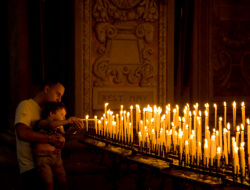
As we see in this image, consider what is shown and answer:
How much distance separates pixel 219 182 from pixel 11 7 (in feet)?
15.2

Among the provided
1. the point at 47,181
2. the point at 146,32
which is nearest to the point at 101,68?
the point at 146,32

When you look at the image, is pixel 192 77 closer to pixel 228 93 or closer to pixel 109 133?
pixel 228 93

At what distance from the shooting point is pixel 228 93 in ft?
22.5

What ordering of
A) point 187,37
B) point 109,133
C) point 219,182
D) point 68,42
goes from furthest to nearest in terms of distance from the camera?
1. point 187,37
2. point 68,42
3. point 109,133
4. point 219,182

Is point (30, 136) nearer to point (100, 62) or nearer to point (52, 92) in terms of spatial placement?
point (52, 92)

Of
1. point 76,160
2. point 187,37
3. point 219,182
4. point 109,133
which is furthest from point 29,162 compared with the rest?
point 187,37

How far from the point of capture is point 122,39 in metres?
5.70

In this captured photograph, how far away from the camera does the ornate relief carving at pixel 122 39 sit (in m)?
5.67

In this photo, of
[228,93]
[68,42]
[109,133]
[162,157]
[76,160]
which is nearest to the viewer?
[162,157]

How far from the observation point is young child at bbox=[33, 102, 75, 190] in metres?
3.20

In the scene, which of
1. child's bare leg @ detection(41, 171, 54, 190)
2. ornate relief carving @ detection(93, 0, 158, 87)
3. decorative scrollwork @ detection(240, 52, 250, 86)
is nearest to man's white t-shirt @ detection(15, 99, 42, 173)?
child's bare leg @ detection(41, 171, 54, 190)

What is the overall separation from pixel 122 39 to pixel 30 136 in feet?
9.40

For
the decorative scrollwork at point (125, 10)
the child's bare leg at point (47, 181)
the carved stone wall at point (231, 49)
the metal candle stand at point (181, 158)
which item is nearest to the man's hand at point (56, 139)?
the child's bare leg at point (47, 181)

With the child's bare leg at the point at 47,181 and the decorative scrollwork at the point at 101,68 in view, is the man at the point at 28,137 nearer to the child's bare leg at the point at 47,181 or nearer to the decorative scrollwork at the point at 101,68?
the child's bare leg at the point at 47,181
